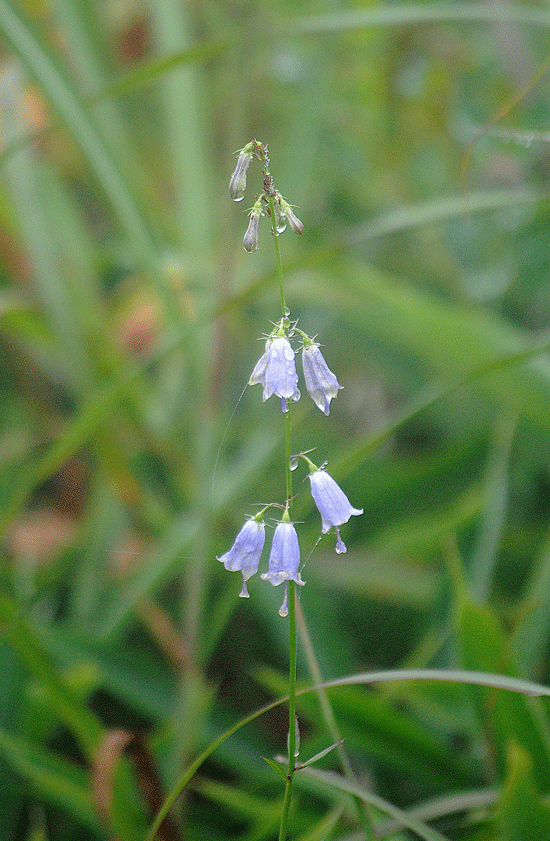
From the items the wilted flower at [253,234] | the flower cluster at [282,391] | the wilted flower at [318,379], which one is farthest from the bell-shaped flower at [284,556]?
the wilted flower at [253,234]

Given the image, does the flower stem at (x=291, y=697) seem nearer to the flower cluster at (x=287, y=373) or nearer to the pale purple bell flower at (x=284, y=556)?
the pale purple bell flower at (x=284, y=556)

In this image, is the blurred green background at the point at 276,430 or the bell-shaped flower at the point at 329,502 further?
the blurred green background at the point at 276,430

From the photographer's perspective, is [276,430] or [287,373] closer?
[287,373]

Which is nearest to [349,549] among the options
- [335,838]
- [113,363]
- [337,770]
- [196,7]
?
[337,770]

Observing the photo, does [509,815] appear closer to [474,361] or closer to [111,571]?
[474,361]

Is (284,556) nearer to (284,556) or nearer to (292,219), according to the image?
(284,556)

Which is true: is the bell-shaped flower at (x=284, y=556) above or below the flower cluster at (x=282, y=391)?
below

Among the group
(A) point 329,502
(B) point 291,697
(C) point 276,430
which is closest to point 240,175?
(A) point 329,502
